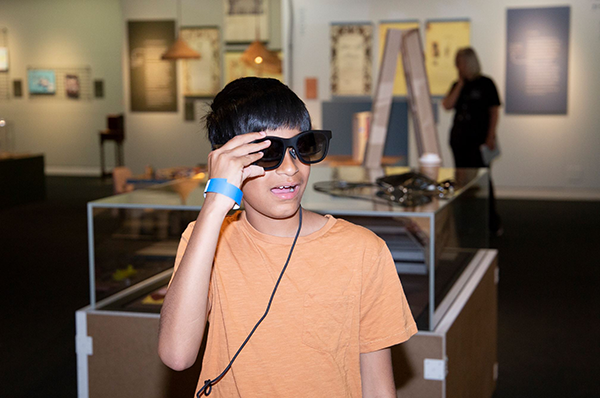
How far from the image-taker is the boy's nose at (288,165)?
1.26 m

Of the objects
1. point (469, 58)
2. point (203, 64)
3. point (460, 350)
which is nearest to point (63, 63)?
point (203, 64)

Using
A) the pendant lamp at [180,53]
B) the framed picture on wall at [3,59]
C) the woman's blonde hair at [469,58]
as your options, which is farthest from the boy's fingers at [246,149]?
the framed picture on wall at [3,59]

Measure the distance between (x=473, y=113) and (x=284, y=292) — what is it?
18.1ft

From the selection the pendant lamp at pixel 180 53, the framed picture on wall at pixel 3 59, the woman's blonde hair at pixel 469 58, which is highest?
the framed picture on wall at pixel 3 59

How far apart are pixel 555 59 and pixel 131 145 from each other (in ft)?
25.1

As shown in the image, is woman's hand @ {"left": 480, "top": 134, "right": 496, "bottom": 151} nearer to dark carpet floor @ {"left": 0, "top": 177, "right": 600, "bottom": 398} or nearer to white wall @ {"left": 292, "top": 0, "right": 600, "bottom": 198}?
dark carpet floor @ {"left": 0, "top": 177, "right": 600, "bottom": 398}

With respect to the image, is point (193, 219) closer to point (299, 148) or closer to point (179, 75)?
point (299, 148)

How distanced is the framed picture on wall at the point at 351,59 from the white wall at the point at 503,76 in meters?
0.13

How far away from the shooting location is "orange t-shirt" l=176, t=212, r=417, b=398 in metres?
1.31

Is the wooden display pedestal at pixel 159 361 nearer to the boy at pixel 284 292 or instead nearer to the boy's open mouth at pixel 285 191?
the boy at pixel 284 292

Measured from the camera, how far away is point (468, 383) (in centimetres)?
264

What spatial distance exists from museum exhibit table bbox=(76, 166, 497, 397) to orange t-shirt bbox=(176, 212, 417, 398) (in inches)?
27.3

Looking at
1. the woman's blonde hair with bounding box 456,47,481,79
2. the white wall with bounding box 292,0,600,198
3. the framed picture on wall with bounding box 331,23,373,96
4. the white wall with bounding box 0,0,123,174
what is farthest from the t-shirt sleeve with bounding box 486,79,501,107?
the white wall with bounding box 0,0,123,174

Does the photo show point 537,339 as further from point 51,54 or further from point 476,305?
point 51,54
